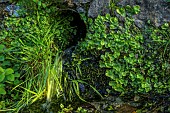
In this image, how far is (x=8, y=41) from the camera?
429 centimetres

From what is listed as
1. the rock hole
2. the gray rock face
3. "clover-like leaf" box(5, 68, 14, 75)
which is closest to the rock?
the gray rock face

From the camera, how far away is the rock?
377 centimetres

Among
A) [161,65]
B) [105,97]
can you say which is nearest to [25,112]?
[105,97]

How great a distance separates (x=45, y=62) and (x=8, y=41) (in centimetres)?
59

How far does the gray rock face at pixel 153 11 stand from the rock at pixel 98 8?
0.76 ft

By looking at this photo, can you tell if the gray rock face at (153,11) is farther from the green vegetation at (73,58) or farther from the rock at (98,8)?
the rock at (98,8)

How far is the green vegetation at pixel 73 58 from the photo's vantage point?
3.66m

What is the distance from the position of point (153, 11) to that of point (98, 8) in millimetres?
582

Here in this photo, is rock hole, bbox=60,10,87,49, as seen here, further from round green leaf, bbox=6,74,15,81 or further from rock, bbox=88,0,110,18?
round green leaf, bbox=6,74,15,81

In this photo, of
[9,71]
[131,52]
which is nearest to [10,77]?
[9,71]

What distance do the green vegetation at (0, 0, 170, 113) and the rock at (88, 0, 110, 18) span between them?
61 mm

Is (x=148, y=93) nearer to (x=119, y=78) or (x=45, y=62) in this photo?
(x=119, y=78)

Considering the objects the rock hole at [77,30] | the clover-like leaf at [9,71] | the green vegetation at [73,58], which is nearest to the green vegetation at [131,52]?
the green vegetation at [73,58]

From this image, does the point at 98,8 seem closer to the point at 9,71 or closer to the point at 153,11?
the point at 153,11
